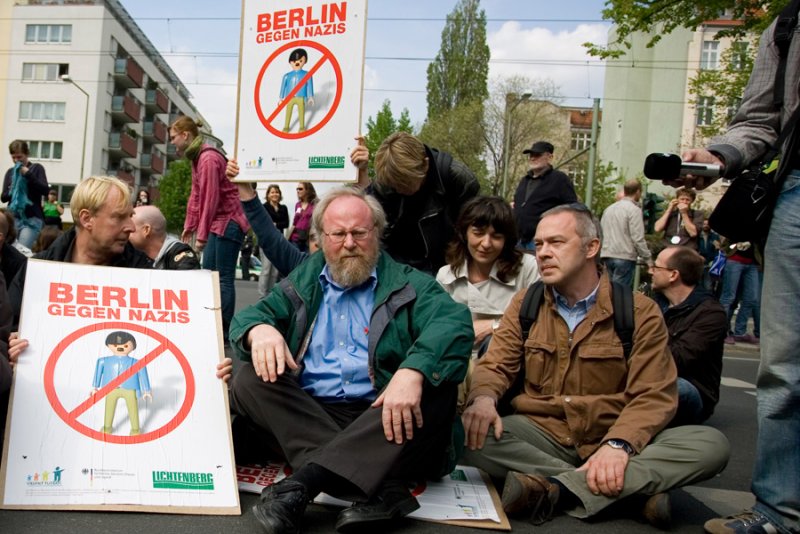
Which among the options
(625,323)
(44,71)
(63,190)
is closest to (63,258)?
(625,323)

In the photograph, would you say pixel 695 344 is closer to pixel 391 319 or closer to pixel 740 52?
pixel 391 319

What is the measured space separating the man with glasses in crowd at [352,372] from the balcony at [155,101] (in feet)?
224

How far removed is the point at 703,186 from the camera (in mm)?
2904

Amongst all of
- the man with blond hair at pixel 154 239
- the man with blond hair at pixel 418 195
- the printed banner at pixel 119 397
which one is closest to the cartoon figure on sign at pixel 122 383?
the printed banner at pixel 119 397

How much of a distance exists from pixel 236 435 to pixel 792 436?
2.29 metres

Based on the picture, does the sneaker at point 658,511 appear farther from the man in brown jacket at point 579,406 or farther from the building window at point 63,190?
the building window at point 63,190

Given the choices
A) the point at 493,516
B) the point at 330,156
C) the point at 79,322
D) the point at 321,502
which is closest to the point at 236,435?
the point at 321,502

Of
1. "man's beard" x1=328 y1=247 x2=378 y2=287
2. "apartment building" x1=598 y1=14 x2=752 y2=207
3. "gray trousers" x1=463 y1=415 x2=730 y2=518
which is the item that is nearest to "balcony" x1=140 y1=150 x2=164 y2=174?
"apartment building" x1=598 y1=14 x2=752 y2=207

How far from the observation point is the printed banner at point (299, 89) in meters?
4.46

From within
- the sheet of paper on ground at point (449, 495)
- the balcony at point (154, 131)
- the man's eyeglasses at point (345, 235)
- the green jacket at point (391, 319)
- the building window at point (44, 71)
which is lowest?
the sheet of paper on ground at point (449, 495)

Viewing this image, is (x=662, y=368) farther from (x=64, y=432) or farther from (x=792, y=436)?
(x=64, y=432)

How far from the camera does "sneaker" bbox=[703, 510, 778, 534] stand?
2.84 meters

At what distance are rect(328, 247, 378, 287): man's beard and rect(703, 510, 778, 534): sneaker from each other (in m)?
1.74

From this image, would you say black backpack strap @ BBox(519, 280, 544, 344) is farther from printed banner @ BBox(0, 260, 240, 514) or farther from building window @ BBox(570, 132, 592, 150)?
building window @ BBox(570, 132, 592, 150)
